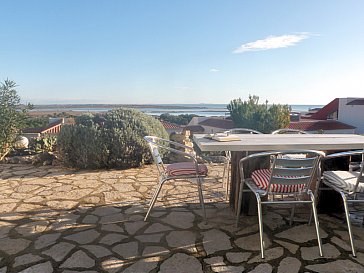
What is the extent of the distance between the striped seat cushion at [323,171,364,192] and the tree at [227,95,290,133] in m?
12.4

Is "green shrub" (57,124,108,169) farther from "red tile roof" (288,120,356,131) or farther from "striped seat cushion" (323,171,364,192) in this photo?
"red tile roof" (288,120,356,131)

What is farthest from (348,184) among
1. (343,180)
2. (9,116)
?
(9,116)

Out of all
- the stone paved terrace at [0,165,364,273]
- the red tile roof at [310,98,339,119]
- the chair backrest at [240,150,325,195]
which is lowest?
the stone paved terrace at [0,165,364,273]

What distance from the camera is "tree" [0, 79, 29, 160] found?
4934mm

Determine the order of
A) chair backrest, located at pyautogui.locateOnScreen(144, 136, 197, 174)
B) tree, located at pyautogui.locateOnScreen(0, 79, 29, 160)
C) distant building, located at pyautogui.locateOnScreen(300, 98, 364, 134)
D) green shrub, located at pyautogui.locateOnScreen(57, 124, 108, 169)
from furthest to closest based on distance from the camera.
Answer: distant building, located at pyautogui.locateOnScreen(300, 98, 364, 134) → tree, located at pyautogui.locateOnScreen(0, 79, 29, 160) → green shrub, located at pyautogui.locateOnScreen(57, 124, 108, 169) → chair backrest, located at pyautogui.locateOnScreen(144, 136, 197, 174)

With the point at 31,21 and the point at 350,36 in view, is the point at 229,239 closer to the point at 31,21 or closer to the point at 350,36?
the point at 350,36

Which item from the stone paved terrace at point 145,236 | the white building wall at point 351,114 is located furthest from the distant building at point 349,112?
the stone paved terrace at point 145,236

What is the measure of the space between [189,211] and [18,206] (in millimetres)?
1824

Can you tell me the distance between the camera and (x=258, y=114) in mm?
16047

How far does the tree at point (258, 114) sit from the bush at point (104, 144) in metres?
10.9

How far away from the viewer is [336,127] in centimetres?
1817

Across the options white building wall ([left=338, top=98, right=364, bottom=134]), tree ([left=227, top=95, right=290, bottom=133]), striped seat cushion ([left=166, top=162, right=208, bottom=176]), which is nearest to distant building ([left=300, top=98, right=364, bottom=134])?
white building wall ([left=338, top=98, right=364, bottom=134])

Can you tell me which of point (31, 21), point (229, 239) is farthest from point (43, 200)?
point (31, 21)

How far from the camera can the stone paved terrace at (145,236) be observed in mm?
1717
